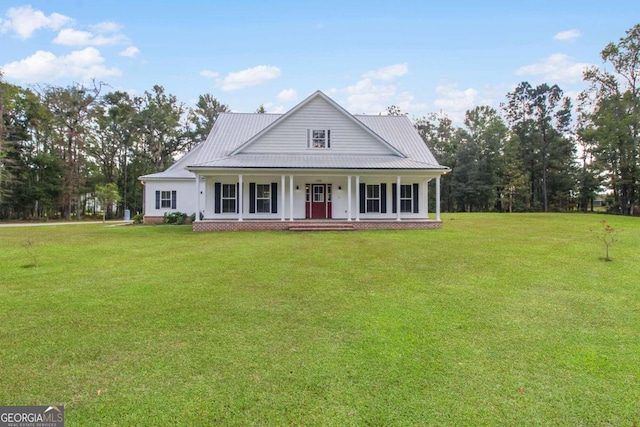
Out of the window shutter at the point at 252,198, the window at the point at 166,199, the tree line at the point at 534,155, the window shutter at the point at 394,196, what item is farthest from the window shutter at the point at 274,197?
the tree line at the point at 534,155

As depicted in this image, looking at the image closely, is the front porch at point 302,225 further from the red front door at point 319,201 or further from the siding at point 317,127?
the siding at point 317,127

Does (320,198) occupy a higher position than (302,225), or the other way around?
(320,198)

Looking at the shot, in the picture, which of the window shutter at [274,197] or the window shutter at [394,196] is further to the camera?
the window shutter at [394,196]

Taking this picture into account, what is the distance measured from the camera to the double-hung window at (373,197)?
17.8 meters

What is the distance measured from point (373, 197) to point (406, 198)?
169 cm

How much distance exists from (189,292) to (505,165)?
1617 inches

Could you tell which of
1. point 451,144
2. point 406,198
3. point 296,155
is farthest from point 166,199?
point 451,144

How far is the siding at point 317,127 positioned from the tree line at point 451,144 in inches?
796

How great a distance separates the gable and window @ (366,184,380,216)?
6.01 feet

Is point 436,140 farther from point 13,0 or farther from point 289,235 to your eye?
point 13,0

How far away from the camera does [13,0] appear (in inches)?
452

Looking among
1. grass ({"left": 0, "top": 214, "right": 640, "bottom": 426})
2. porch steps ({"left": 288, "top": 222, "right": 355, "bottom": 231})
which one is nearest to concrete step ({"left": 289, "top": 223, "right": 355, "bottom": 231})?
porch steps ({"left": 288, "top": 222, "right": 355, "bottom": 231})

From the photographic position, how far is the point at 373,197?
58.5ft

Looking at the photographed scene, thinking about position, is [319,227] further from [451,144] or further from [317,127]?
[451,144]
